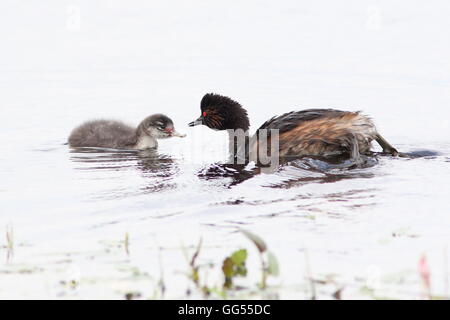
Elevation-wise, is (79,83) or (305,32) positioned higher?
(305,32)

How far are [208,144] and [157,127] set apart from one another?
28.3 inches

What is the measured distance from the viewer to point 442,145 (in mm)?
9953

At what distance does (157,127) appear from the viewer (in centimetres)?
1100

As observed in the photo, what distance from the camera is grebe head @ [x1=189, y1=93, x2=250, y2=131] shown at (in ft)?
34.0

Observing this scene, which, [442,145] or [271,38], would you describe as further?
[271,38]

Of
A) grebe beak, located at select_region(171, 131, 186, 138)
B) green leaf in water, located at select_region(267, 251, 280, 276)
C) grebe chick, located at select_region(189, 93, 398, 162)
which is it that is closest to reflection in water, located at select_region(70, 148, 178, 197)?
grebe beak, located at select_region(171, 131, 186, 138)

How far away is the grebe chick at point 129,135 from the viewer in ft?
36.0

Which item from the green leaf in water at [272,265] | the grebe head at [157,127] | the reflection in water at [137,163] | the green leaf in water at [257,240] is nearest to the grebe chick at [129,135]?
the grebe head at [157,127]

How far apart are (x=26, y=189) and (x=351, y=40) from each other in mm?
9148

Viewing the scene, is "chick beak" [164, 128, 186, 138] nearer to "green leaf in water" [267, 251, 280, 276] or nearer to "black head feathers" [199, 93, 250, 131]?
"black head feathers" [199, 93, 250, 131]

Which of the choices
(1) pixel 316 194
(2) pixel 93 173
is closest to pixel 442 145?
(1) pixel 316 194

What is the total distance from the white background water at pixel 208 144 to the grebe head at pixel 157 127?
0.24 metres
